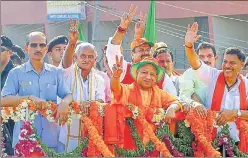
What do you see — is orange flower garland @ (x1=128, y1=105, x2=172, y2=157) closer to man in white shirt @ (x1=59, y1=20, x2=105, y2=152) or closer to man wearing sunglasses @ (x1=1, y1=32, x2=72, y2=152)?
man in white shirt @ (x1=59, y1=20, x2=105, y2=152)

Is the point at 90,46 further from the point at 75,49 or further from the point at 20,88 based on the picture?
the point at 20,88

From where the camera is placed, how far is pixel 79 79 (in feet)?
17.2

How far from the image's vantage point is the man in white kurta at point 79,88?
16.7 feet

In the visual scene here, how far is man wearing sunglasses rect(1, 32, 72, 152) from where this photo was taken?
5012 millimetres

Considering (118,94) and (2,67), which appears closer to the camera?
(118,94)

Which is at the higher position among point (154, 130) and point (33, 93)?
point (33, 93)

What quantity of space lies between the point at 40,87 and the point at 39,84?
3cm

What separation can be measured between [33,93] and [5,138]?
483 mm

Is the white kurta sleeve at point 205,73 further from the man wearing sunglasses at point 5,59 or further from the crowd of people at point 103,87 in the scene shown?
the man wearing sunglasses at point 5,59

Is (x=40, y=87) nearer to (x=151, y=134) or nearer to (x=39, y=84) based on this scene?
(x=39, y=84)

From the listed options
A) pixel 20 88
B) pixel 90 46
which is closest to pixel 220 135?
pixel 90 46

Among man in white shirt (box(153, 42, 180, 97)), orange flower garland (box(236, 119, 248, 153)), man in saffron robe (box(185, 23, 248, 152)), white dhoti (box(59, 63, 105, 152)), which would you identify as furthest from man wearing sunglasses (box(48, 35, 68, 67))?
orange flower garland (box(236, 119, 248, 153))

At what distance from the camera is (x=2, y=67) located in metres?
5.32

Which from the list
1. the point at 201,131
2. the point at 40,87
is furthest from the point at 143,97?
the point at 40,87
